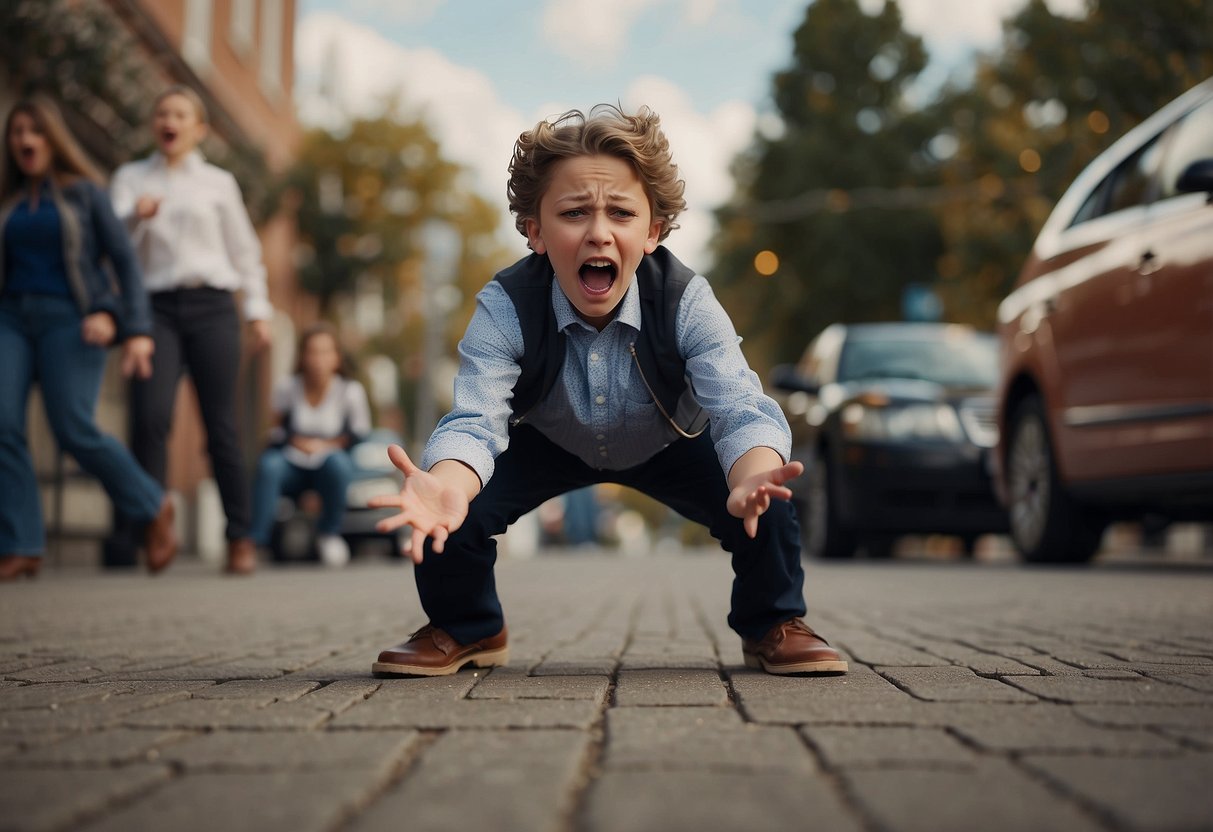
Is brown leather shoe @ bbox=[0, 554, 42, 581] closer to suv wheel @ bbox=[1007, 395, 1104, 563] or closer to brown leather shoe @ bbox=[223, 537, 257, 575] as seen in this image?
brown leather shoe @ bbox=[223, 537, 257, 575]

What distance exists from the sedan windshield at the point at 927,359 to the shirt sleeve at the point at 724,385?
7.67 metres

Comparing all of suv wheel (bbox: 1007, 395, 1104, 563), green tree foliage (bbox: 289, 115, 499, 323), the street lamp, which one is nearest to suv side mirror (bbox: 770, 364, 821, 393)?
suv wheel (bbox: 1007, 395, 1104, 563)

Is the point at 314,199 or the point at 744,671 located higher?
the point at 314,199

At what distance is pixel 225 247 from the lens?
7.96 meters

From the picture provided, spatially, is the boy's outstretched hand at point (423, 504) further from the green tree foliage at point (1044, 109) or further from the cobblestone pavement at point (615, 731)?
the green tree foliage at point (1044, 109)

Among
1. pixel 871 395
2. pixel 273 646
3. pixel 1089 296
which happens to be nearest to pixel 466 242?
pixel 871 395

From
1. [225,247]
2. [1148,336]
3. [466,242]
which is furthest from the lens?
[466,242]

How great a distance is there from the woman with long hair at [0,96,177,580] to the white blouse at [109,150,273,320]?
74 cm

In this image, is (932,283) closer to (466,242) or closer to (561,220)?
(466,242)

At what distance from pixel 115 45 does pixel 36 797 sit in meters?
10.7

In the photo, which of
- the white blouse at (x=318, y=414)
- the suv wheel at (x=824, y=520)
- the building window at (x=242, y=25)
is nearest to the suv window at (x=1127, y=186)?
the suv wheel at (x=824, y=520)

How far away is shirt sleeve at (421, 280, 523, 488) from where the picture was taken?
3271 millimetres

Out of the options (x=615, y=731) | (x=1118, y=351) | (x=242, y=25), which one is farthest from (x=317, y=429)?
(x=242, y=25)

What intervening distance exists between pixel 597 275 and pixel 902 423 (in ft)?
23.2
